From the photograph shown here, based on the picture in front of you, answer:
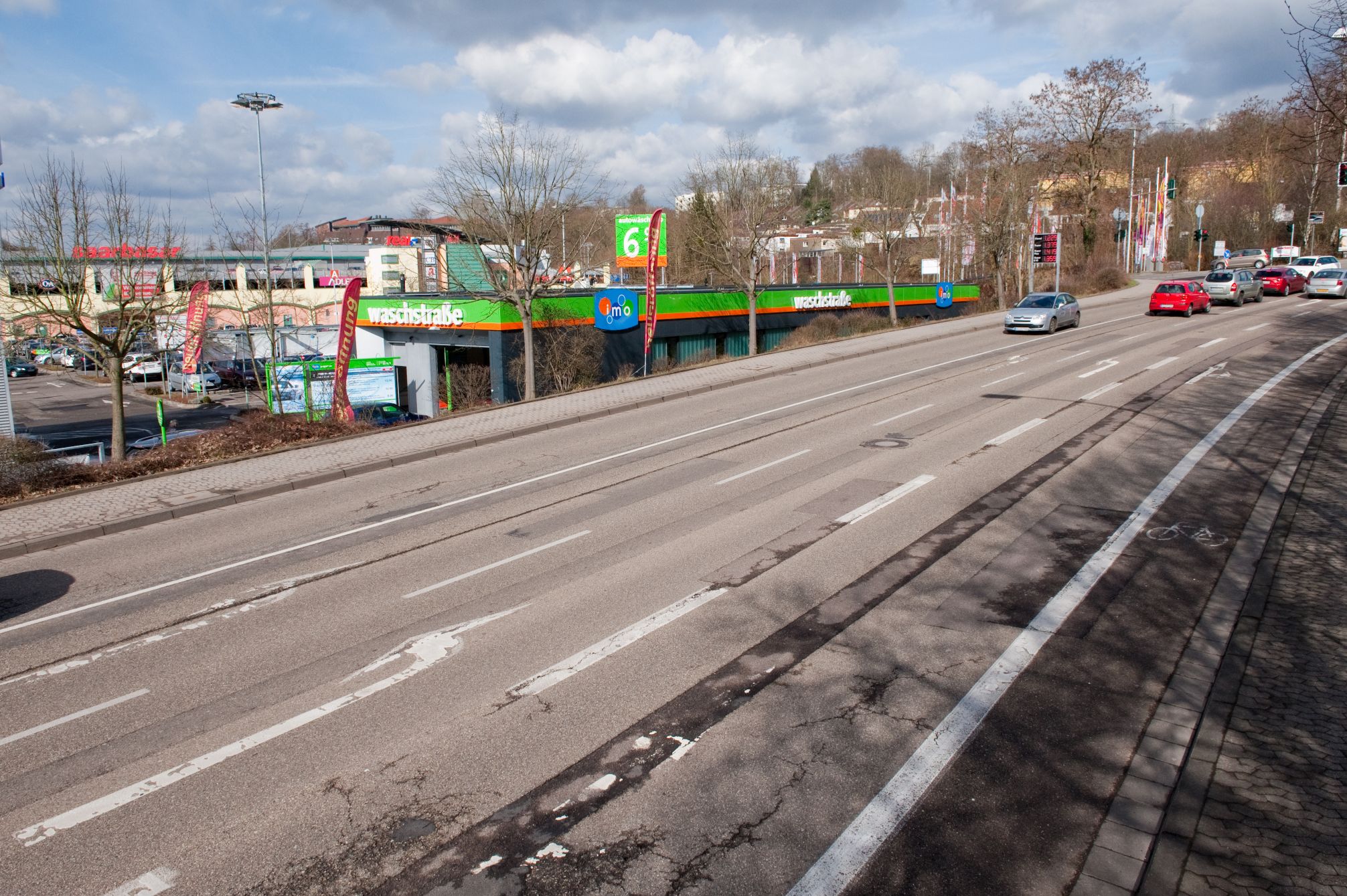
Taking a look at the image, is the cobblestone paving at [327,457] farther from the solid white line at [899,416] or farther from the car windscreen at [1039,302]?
the car windscreen at [1039,302]

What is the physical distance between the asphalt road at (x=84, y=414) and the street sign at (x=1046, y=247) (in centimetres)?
3874

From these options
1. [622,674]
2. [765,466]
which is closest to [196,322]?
[765,466]

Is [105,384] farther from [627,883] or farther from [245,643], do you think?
[627,883]

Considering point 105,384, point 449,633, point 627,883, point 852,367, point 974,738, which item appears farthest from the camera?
point 105,384

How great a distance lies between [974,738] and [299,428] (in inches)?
635

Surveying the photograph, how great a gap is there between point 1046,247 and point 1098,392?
27.9 metres

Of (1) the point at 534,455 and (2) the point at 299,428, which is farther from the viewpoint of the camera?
(2) the point at 299,428

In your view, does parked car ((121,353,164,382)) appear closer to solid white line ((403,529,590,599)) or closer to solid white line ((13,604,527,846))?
solid white line ((403,529,590,599))

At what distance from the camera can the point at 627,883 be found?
14.9 ft

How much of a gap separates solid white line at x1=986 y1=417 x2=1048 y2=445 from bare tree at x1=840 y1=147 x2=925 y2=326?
25.9 metres

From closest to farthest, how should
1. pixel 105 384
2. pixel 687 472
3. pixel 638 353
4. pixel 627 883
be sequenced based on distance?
pixel 627 883, pixel 687 472, pixel 638 353, pixel 105 384

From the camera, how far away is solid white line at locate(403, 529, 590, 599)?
9.09 metres

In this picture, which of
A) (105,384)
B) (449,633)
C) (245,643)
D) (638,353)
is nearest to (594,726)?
(449,633)

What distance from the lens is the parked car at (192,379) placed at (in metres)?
47.4
